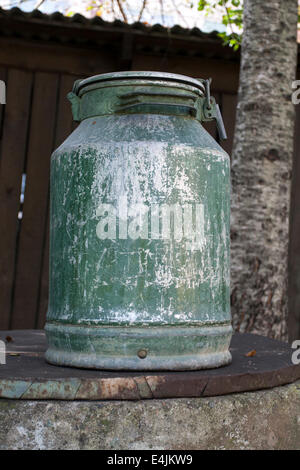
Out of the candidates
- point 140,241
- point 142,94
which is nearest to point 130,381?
point 140,241

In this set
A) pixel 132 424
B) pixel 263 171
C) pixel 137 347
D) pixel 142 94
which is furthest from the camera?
pixel 263 171

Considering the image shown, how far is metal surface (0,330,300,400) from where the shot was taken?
1.55 m

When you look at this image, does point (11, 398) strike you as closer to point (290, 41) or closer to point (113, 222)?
point (113, 222)

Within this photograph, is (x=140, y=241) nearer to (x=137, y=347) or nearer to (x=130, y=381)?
(x=137, y=347)

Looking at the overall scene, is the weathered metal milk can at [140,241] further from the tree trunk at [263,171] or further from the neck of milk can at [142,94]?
the tree trunk at [263,171]

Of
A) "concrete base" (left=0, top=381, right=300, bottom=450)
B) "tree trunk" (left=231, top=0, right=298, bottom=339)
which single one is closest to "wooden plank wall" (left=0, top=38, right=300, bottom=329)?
"tree trunk" (left=231, top=0, right=298, bottom=339)

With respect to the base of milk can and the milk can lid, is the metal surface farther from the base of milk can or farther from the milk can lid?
the milk can lid

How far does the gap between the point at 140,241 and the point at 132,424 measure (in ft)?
1.69

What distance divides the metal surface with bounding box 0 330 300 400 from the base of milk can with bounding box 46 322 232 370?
0.13 ft

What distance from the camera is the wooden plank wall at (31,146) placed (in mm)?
4398

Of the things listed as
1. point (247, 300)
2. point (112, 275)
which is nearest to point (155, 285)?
point (112, 275)

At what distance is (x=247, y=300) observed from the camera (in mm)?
3123

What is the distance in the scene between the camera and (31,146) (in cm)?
448

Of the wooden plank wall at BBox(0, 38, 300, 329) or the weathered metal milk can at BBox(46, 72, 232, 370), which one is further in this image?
the wooden plank wall at BBox(0, 38, 300, 329)
